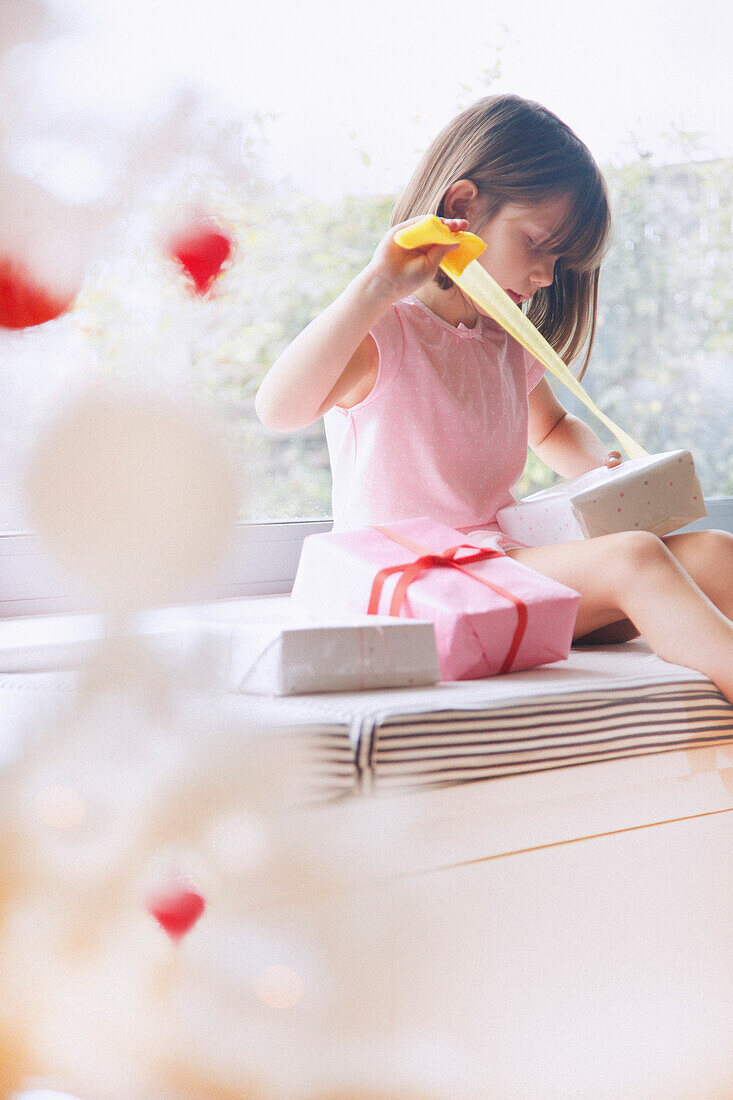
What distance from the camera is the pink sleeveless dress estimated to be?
0.92 metres

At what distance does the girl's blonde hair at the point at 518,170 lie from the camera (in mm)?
928

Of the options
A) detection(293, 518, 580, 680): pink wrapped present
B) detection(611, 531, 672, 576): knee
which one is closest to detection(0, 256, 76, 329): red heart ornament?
detection(293, 518, 580, 680): pink wrapped present

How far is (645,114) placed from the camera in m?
1.39

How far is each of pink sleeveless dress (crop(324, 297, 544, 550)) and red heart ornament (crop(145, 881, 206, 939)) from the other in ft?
1.89

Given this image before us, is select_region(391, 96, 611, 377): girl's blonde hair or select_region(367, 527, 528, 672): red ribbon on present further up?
select_region(391, 96, 611, 377): girl's blonde hair

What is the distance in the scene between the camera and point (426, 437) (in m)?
0.93

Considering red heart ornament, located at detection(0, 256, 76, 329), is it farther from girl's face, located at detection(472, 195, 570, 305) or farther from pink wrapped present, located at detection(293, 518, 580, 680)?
girl's face, located at detection(472, 195, 570, 305)

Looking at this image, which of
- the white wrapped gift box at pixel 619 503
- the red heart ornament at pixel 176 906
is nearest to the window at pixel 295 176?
the red heart ornament at pixel 176 906

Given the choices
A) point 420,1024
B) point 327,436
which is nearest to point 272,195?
point 420,1024

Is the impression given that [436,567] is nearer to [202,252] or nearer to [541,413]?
[202,252]

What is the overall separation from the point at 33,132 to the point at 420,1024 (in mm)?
452

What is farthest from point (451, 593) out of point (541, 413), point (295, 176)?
point (541, 413)

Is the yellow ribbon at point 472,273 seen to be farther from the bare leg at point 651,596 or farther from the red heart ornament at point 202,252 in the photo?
the red heart ornament at point 202,252

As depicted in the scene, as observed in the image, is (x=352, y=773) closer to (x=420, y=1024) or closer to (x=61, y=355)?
(x=420, y=1024)
